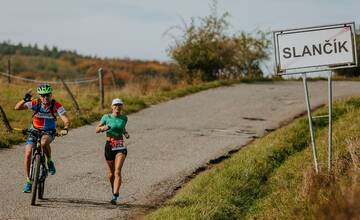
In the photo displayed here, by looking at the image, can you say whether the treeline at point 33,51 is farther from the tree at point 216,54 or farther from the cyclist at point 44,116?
the cyclist at point 44,116

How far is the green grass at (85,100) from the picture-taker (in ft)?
62.9

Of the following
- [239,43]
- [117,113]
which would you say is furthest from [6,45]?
[117,113]

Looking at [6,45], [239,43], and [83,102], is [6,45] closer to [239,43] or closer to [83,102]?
[239,43]

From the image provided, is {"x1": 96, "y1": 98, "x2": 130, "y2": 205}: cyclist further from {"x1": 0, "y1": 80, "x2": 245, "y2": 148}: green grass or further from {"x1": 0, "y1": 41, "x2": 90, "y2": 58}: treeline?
{"x1": 0, "y1": 41, "x2": 90, "y2": 58}: treeline

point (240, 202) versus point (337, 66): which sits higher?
point (337, 66)

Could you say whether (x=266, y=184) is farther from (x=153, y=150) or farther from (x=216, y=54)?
(x=216, y=54)

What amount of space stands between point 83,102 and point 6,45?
266ft

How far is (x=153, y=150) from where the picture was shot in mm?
15914

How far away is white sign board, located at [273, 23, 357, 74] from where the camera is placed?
36.3ft

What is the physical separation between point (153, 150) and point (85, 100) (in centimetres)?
862

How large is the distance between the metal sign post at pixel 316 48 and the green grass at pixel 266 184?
40.6 inches

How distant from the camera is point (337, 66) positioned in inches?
442

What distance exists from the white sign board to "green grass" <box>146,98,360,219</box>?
5.69 ft

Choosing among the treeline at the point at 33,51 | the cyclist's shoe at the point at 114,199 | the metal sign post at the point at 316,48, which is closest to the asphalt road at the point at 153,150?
the cyclist's shoe at the point at 114,199
